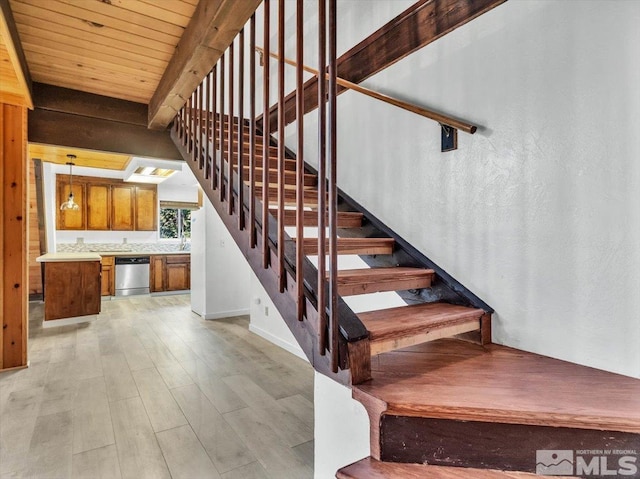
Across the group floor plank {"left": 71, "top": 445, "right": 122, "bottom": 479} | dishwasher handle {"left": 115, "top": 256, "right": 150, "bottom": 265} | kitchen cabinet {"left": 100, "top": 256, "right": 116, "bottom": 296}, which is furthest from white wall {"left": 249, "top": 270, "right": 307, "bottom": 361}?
kitchen cabinet {"left": 100, "top": 256, "right": 116, "bottom": 296}

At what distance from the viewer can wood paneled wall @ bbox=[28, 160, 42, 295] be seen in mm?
5351

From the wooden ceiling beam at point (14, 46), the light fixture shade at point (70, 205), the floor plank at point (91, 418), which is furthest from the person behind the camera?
the light fixture shade at point (70, 205)

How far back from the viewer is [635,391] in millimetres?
→ 1134

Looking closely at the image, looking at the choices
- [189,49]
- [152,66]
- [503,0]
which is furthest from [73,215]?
[503,0]

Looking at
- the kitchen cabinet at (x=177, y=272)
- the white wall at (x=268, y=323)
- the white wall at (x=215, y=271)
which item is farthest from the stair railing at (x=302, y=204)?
the kitchen cabinet at (x=177, y=272)

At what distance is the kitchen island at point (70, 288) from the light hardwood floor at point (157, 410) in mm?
588

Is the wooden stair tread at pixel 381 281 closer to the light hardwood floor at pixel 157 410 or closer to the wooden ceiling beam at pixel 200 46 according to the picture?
the light hardwood floor at pixel 157 410

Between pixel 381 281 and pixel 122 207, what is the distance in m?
7.02

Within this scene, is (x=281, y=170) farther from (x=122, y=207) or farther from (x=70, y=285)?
(x=122, y=207)

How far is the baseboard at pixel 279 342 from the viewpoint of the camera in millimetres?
3473

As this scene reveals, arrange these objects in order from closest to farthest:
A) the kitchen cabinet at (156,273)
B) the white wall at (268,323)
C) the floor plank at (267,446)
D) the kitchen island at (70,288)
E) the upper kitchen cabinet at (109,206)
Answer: the floor plank at (267,446) < the white wall at (268,323) < the kitchen island at (70,288) < the upper kitchen cabinet at (109,206) < the kitchen cabinet at (156,273)

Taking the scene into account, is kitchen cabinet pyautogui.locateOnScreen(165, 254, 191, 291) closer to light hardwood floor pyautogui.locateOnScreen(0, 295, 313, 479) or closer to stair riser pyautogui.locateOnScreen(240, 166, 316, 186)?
light hardwood floor pyautogui.locateOnScreen(0, 295, 313, 479)

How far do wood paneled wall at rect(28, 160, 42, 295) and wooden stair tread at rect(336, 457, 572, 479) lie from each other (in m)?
5.97

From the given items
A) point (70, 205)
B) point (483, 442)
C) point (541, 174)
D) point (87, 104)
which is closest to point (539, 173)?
point (541, 174)
